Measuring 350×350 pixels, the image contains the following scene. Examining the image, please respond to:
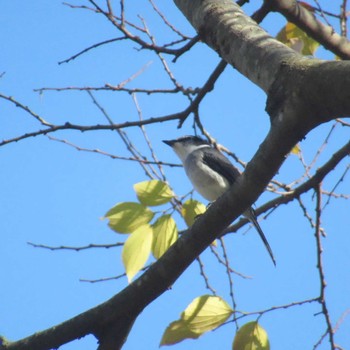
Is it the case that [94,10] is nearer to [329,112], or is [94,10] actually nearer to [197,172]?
[197,172]

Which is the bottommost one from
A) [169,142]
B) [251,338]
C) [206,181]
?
[251,338]

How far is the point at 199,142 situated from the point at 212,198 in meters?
0.94

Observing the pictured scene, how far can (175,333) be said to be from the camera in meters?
2.64

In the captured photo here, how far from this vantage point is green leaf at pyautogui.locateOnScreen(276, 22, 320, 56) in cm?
319

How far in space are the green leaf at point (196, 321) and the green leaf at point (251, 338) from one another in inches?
4.5

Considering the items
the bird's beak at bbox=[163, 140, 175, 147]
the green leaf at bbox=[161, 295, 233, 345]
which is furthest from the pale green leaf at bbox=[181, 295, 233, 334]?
the bird's beak at bbox=[163, 140, 175, 147]

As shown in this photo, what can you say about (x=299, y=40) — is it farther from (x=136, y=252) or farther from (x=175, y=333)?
(x=175, y=333)

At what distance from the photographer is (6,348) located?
2.42m

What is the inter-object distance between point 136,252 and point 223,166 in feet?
8.29

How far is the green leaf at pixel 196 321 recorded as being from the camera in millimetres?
2631

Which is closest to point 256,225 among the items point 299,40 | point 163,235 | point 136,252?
point 299,40

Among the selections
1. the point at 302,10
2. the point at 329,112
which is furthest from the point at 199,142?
the point at 329,112

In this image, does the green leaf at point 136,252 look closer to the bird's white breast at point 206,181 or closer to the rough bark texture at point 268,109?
the rough bark texture at point 268,109

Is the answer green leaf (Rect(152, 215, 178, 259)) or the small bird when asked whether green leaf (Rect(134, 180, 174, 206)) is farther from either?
the small bird
